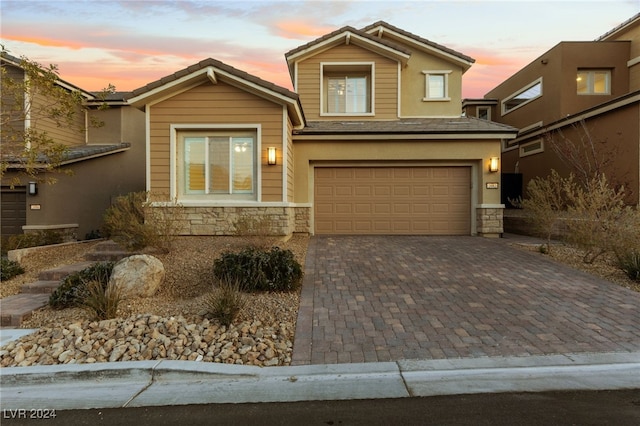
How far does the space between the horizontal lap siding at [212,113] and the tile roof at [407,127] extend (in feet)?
7.09

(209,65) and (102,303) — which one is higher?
(209,65)

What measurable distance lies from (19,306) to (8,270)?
2416 millimetres

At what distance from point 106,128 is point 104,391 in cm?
1394

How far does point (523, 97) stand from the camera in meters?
17.9

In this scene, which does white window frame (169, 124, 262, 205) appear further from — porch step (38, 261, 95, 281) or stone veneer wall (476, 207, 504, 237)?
stone veneer wall (476, 207, 504, 237)

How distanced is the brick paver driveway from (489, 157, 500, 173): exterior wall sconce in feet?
13.1

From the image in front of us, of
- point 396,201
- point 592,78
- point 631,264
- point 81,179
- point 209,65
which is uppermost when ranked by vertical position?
point 592,78

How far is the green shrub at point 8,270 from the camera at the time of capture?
7.25 meters

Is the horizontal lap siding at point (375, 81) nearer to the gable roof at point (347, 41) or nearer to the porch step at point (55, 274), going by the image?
the gable roof at point (347, 41)

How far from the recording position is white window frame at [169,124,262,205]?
930cm

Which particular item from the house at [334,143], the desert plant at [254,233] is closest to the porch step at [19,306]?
the house at [334,143]

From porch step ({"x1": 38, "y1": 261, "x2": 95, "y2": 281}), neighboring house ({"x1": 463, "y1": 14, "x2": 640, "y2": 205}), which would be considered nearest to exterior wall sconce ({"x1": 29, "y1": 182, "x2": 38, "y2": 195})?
porch step ({"x1": 38, "y1": 261, "x2": 95, "y2": 281})

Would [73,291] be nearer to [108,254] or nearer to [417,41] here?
[108,254]

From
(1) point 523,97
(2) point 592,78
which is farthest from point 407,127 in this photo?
(1) point 523,97
